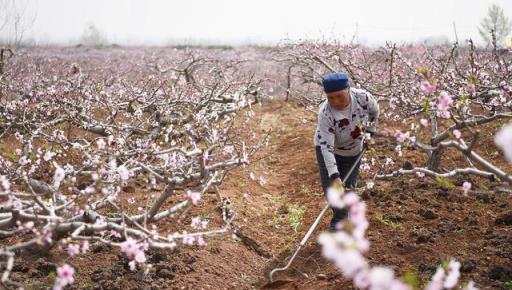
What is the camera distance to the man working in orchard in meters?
4.11

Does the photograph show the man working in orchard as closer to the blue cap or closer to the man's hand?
the blue cap

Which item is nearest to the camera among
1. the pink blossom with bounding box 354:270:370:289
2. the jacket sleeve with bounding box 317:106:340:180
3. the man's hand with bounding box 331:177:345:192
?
the pink blossom with bounding box 354:270:370:289

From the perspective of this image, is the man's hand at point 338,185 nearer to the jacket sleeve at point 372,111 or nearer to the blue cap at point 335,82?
the blue cap at point 335,82

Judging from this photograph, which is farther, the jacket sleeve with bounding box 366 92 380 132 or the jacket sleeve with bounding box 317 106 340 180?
the jacket sleeve with bounding box 366 92 380 132

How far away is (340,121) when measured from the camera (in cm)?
437

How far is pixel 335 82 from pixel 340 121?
469 millimetres

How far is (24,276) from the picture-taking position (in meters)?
3.97

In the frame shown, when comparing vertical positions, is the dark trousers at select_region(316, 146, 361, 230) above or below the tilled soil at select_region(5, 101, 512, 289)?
above

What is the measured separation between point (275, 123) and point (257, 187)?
4773mm

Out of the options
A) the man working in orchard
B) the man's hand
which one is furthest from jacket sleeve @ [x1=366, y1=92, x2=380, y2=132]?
the man's hand

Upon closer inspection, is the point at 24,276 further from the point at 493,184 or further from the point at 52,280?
the point at 493,184

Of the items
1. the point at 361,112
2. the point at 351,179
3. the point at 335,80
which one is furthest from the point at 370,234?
the point at 335,80

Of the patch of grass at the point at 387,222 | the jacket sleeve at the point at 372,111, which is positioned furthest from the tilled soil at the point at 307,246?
the jacket sleeve at the point at 372,111

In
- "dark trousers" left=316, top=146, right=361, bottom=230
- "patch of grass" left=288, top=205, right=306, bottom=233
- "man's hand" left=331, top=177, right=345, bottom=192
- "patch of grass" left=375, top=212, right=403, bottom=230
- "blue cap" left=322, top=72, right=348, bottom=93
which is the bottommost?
"patch of grass" left=288, top=205, right=306, bottom=233
